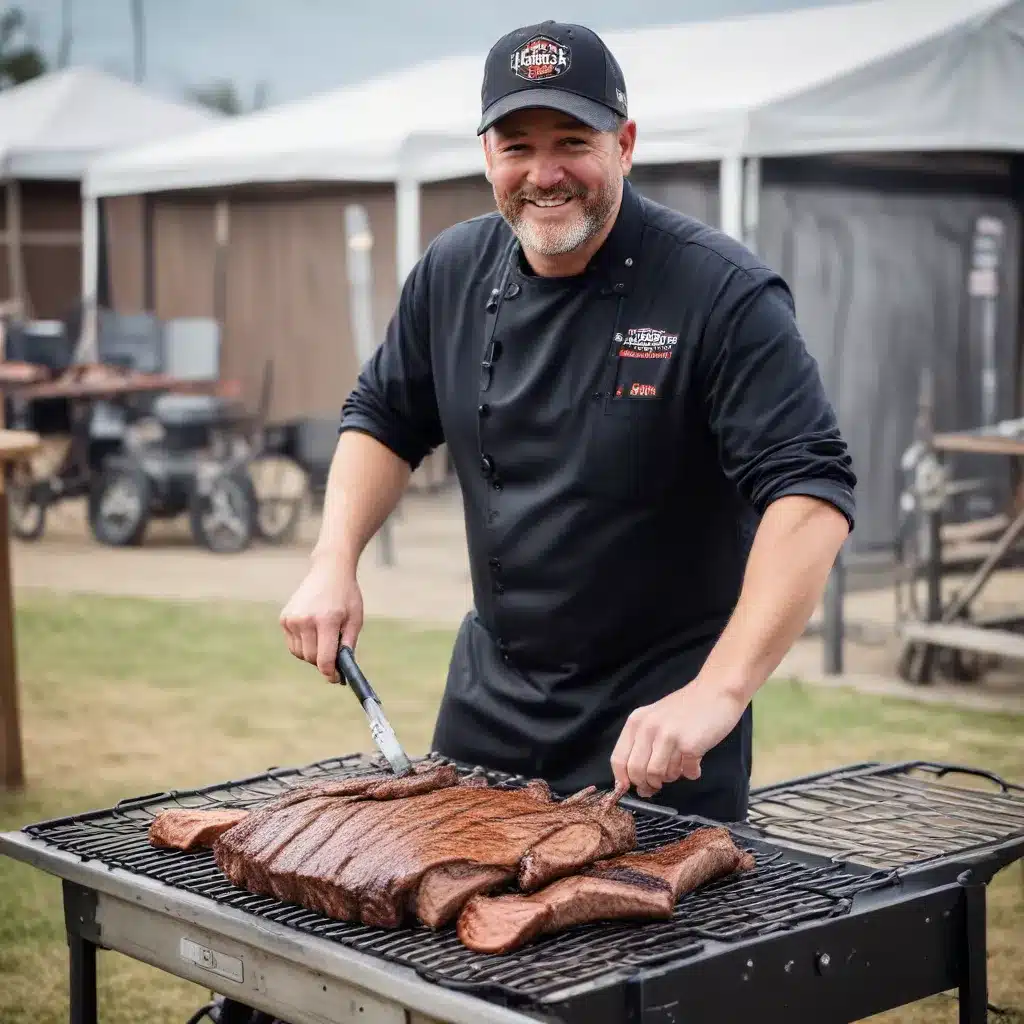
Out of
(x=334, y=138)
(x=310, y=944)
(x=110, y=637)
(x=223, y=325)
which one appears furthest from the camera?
(x=223, y=325)

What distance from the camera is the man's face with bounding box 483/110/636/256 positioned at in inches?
104

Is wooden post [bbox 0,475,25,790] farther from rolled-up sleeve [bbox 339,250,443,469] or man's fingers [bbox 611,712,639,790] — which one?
man's fingers [bbox 611,712,639,790]

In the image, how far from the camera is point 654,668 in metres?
2.85

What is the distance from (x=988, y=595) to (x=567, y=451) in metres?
7.95

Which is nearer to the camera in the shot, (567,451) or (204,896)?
(204,896)

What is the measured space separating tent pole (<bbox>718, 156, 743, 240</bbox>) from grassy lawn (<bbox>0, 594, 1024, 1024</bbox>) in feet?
8.25

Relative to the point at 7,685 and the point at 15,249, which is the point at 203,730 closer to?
the point at 7,685

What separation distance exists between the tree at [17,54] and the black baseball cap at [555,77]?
42.2m

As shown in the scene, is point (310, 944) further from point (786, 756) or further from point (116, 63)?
point (116, 63)

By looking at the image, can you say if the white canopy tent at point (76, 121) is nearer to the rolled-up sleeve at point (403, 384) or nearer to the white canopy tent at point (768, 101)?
the white canopy tent at point (768, 101)

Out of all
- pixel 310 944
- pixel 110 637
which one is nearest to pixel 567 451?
pixel 310 944

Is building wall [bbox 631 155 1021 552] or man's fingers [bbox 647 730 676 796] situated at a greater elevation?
building wall [bbox 631 155 1021 552]

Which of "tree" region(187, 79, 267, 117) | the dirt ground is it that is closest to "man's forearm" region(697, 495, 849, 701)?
the dirt ground

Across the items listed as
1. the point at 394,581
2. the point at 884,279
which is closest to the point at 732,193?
the point at 884,279
